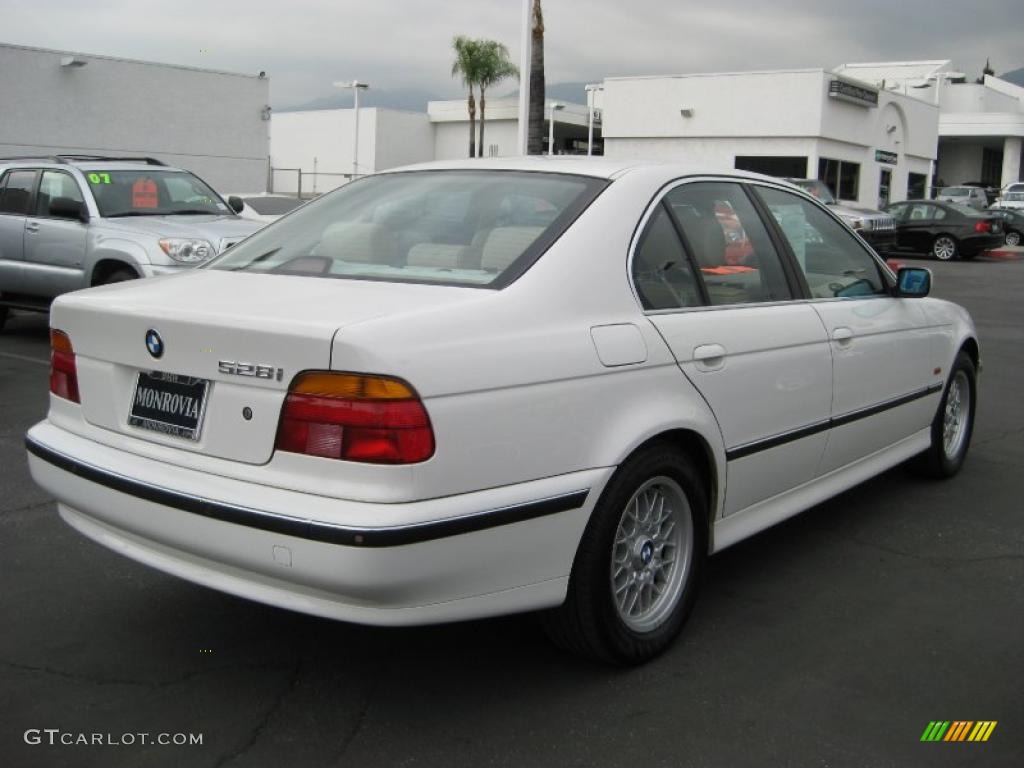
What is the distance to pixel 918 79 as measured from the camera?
203ft

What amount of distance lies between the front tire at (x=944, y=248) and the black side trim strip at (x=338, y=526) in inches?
1020

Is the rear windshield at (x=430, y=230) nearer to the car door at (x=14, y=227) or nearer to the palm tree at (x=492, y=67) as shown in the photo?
the car door at (x=14, y=227)

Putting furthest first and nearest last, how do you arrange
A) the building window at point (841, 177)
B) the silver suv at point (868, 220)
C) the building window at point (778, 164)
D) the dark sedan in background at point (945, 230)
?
the building window at point (841, 177) → the building window at point (778, 164) → the dark sedan in background at point (945, 230) → the silver suv at point (868, 220)

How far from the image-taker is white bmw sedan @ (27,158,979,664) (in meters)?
2.87

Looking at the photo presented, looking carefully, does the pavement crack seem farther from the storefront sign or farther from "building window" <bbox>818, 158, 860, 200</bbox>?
"building window" <bbox>818, 158, 860, 200</bbox>

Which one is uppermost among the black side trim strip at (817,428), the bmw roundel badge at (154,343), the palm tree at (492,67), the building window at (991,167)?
the palm tree at (492,67)

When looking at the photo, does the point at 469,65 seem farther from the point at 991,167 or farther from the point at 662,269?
the point at 662,269

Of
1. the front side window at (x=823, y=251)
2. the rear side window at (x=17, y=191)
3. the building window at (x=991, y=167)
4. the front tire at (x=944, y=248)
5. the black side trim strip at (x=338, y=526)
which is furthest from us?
the building window at (x=991, y=167)

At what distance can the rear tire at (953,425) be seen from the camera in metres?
5.84

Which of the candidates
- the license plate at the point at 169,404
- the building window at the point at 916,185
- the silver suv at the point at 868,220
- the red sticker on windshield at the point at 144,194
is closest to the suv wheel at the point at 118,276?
the red sticker on windshield at the point at 144,194

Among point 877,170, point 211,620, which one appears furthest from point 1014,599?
point 877,170

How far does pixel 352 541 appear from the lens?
9.12ft

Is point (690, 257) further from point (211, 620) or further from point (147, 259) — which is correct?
point (147, 259)

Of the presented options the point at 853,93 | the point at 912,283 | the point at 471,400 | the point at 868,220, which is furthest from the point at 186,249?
the point at 853,93
